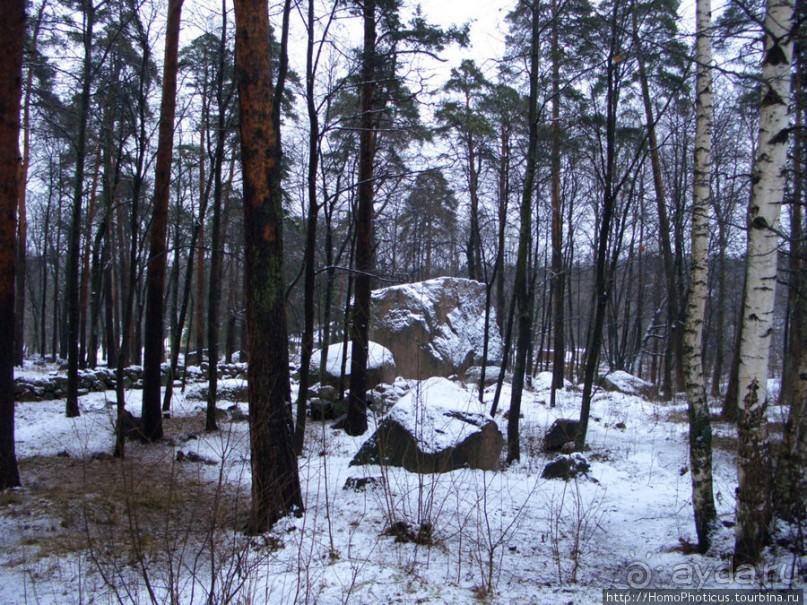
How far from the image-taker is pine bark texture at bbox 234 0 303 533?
422 cm

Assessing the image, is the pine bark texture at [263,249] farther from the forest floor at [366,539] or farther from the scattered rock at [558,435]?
the scattered rock at [558,435]

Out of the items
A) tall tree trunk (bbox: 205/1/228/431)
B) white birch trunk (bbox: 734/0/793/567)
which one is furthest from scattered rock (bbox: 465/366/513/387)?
white birch trunk (bbox: 734/0/793/567)

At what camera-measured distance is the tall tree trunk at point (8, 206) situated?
528cm

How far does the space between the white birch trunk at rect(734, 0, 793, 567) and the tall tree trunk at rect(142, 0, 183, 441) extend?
7952 millimetres

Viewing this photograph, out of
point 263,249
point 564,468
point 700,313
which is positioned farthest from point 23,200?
point 700,313

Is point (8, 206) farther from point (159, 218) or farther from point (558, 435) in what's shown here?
point (558, 435)

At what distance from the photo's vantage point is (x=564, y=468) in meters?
5.84

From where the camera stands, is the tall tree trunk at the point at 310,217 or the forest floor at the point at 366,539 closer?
the forest floor at the point at 366,539

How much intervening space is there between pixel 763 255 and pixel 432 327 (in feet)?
43.2

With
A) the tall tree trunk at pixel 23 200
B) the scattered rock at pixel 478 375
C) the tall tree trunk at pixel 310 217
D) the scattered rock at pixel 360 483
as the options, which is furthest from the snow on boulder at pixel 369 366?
the tall tree trunk at pixel 23 200

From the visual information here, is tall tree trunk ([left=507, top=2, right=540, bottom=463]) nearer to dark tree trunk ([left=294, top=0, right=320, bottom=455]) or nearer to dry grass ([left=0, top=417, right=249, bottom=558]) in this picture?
dark tree trunk ([left=294, top=0, right=320, bottom=455])

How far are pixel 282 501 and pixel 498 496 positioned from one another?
2320 millimetres

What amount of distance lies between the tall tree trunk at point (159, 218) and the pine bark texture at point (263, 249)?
176 inches

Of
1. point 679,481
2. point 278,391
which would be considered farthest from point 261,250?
point 679,481
